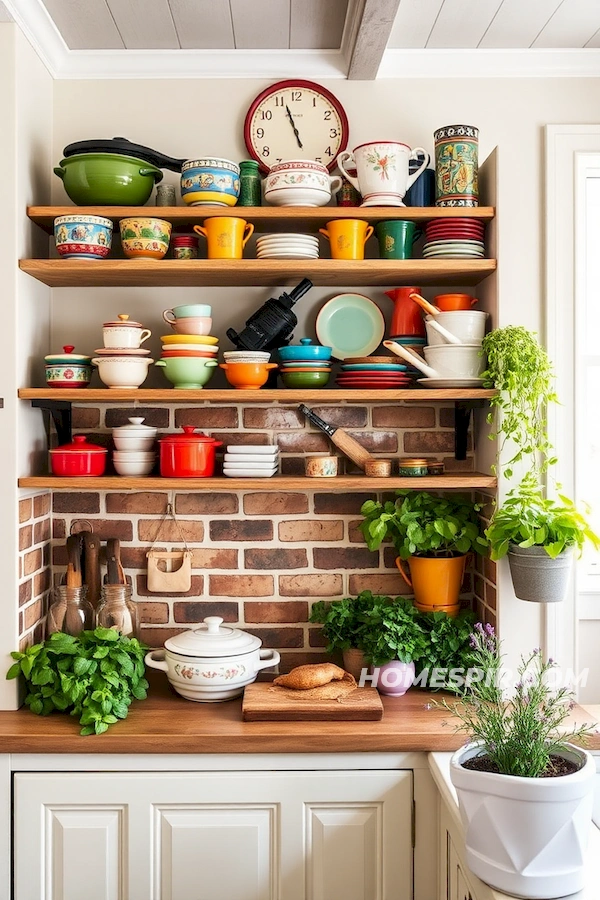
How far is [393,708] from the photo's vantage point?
2133 millimetres

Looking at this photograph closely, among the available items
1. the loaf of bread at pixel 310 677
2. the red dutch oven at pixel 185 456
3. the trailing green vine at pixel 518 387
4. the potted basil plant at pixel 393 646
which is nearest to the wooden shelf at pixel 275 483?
the red dutch oven at pixel 185 456

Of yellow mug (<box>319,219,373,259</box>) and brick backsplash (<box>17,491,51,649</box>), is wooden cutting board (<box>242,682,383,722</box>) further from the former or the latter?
yellow mug (<box>319,219,373,259</box>)

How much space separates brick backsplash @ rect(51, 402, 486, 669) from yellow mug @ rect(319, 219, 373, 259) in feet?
1.52

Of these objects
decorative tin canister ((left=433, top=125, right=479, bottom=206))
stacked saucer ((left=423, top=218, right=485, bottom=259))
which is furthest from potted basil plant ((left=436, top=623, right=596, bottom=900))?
decorative tin canister ((left=433, top=125, right=479, bottom=206))

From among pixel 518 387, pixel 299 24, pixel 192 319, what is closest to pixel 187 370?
pixel 192 319

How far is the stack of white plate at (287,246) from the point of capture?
2180mm

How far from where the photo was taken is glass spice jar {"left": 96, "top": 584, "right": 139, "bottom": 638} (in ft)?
A: 7.45

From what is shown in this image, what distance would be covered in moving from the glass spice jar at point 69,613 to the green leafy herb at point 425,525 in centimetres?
82

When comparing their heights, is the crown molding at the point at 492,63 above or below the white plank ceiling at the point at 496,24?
below

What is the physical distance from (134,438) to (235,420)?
325 millimetres

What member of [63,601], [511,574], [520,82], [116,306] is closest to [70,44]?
[116,306]

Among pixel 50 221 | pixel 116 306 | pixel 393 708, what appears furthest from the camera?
pixel 116 306

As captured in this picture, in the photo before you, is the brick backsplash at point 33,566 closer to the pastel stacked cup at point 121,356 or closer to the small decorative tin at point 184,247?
the pastel stacked cup at point 121,356

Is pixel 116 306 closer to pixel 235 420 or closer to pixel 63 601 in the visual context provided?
pixel 235 420
